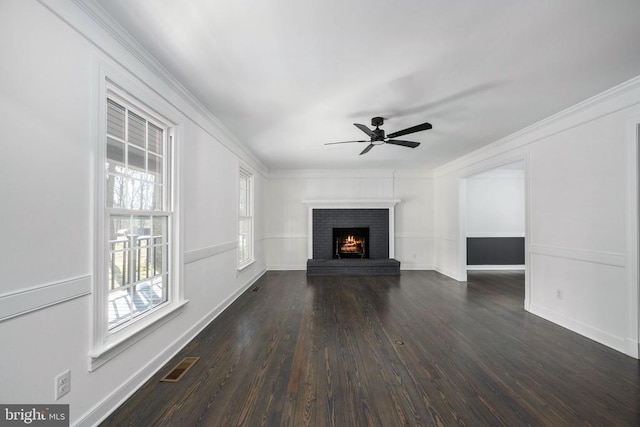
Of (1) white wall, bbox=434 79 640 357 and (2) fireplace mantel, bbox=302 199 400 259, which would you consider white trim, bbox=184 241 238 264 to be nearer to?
(2) fireplace mantel, bbox=302 199 400 259

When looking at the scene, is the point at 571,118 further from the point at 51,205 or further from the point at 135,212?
the point at 51,205

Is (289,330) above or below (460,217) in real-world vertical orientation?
below

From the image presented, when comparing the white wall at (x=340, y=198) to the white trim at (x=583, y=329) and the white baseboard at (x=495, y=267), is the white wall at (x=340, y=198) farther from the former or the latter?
the white trim at (x=583, y=329)

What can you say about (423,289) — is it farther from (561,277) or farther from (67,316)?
(67,316)

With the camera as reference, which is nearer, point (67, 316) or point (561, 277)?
point (67, 316)

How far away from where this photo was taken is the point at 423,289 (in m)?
4.83

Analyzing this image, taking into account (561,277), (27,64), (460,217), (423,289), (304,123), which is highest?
(304,123)

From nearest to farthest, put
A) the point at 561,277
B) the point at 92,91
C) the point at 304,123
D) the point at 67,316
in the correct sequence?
the point at 67,316
the point at 92,91
the point at 561,277
the point at 304,123

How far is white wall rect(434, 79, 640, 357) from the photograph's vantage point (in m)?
2.57

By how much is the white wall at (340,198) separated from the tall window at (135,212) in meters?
4.16

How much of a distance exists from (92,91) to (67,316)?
1.33 meters

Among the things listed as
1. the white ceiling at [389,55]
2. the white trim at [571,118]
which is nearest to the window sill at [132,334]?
the white ceiling at [389,55]

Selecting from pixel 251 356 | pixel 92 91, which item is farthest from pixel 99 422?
pixel 92 91

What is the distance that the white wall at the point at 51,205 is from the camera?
1215 millimetres
